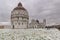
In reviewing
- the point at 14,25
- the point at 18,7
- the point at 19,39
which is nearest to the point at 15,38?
the point at 19,39

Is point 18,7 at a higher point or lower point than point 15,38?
higher

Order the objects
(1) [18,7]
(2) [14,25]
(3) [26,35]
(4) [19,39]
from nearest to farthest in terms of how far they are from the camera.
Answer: (4) [19,39] → (3) [26,35] → (2) [14,25] → (1) [18,7]

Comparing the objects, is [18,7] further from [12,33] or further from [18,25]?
[12,33]

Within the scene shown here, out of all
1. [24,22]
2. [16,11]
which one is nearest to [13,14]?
[16,11]

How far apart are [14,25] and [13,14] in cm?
408

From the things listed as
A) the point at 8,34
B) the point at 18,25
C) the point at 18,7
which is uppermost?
the point at 18,7

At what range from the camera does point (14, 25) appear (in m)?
50.1

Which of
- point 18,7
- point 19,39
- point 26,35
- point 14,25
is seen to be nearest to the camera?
point 19,39

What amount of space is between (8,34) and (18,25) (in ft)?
132

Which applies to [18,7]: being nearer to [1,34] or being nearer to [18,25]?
[18,25]

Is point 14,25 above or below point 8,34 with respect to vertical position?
below

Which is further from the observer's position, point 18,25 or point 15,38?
point 18,25

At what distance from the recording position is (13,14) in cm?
5106

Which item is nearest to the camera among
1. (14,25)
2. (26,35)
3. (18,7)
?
(26,35)
